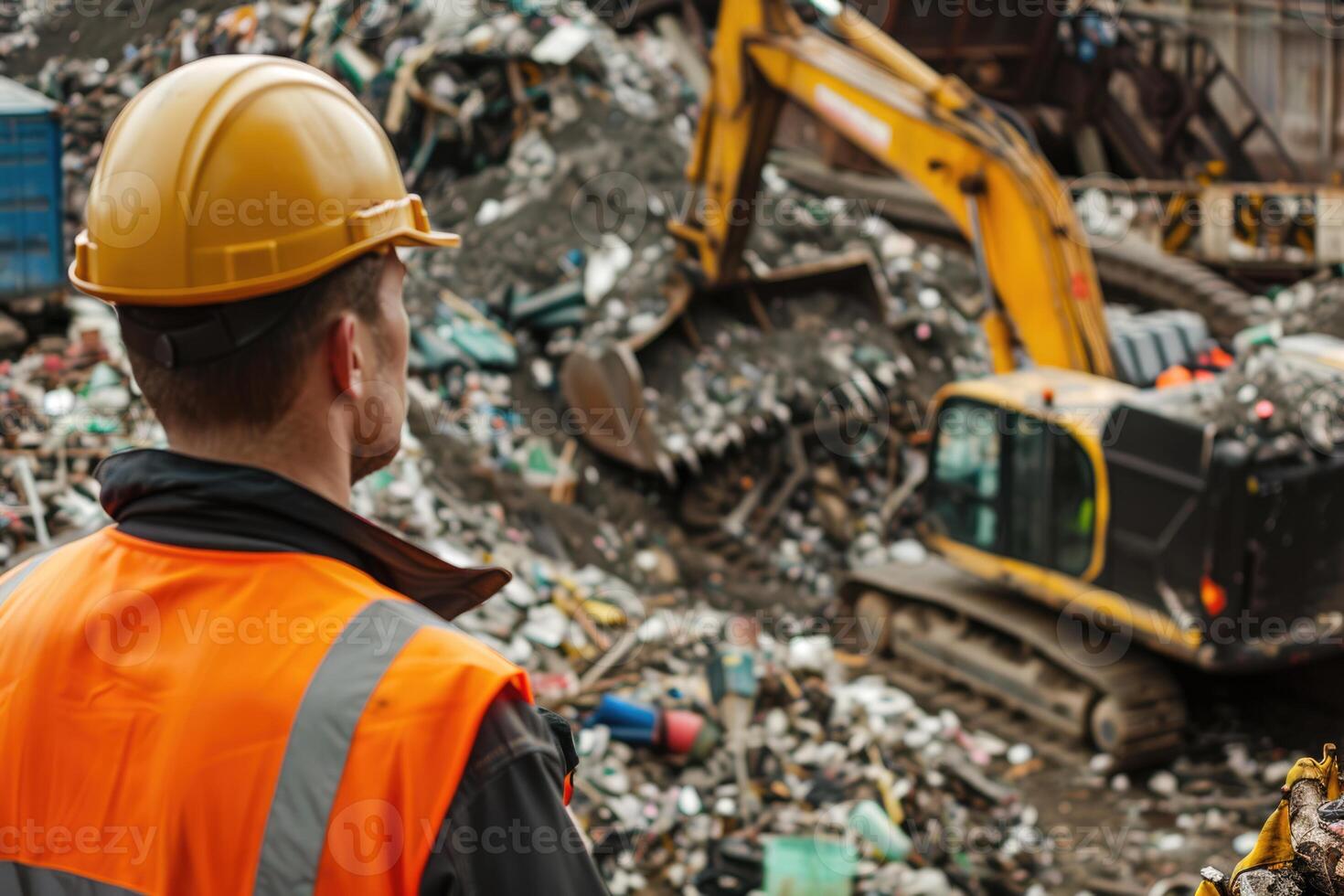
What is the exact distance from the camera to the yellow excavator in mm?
6723

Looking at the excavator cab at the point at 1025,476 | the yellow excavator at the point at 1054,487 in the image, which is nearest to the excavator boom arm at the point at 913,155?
the yellow excavator at the point at 1054,487

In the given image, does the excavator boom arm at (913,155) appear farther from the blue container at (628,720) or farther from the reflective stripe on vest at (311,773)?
the reflective stripe on vest at (311,773)

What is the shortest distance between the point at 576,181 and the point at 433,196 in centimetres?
118

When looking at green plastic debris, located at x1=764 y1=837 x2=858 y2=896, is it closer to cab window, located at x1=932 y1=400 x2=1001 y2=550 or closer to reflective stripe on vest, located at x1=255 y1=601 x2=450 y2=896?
cab window, located at x1=932 y1=400 x2=1001 y2=550

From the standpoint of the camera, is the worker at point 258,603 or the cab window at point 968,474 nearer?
the worker at point 258,603

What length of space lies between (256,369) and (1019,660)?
22.4 ft

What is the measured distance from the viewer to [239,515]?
1.41 m

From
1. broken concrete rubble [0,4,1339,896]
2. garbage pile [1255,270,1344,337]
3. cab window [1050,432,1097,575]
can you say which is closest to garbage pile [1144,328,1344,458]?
cab window [1050,432,1097,575]

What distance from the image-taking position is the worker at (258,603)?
127cm

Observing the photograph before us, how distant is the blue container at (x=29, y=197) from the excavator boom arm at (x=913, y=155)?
4.18m

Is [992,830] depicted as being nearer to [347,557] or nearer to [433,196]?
[347,557]

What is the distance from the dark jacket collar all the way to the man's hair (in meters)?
0.05

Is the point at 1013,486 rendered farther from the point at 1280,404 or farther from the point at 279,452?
the point at 279,452

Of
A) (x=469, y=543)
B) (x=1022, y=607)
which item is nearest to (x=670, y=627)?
(x=469, y=543)
